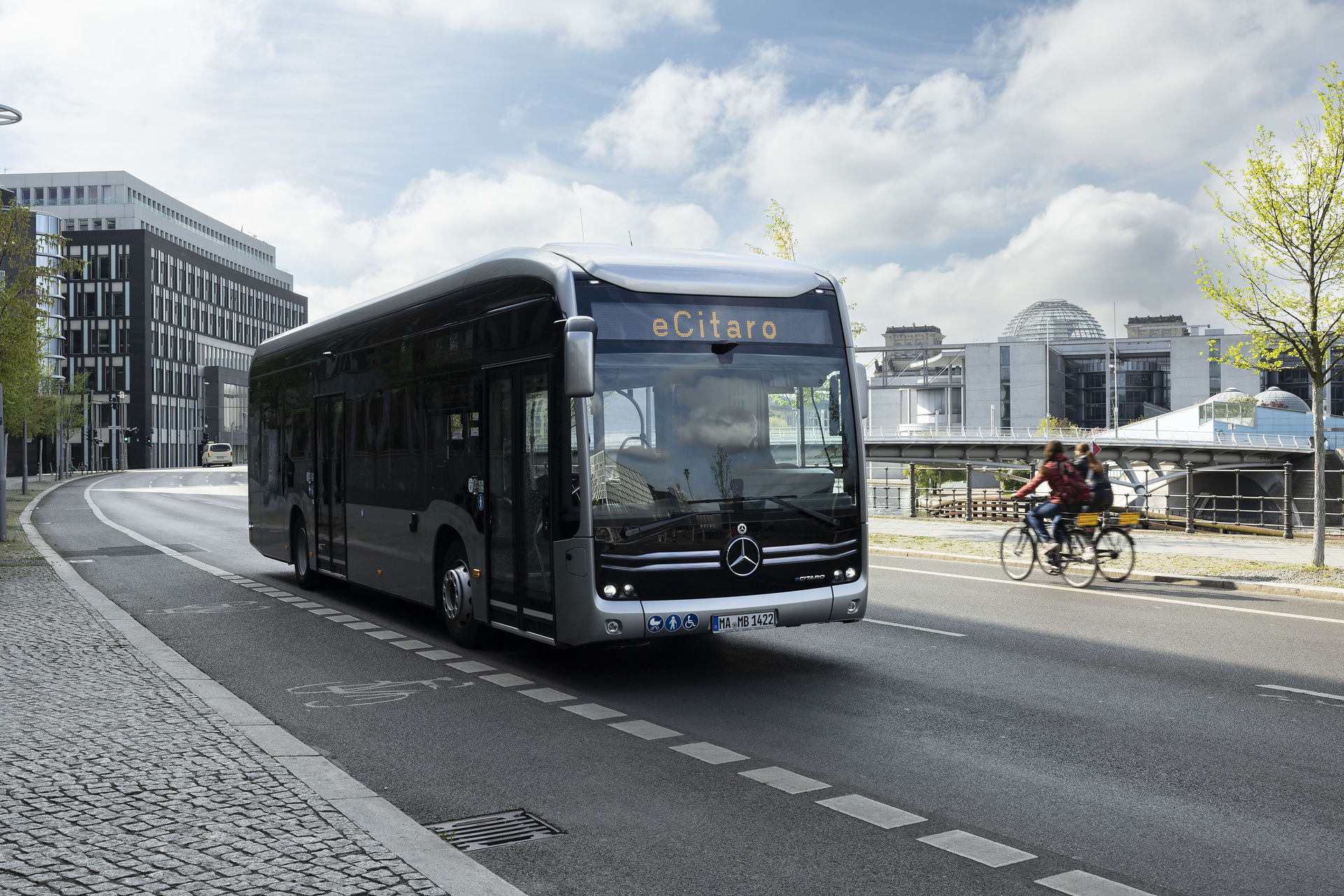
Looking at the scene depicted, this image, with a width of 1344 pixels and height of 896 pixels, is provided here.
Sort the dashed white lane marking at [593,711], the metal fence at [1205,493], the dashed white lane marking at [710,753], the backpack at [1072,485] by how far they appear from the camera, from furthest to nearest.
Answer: the metal fence at [1205,493] < the backpack at [1072,485] < the dashed white lane marking at [593,711] < the dashed white lane marking at [710,753]

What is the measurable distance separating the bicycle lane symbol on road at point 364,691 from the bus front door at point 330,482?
14.9 feet

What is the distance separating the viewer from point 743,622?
842 centimetres

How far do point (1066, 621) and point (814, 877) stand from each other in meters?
7.81

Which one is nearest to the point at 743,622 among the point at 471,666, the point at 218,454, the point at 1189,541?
the point at 471,666

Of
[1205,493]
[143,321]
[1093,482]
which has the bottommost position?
[1205,493]

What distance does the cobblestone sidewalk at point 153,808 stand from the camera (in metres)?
4.45

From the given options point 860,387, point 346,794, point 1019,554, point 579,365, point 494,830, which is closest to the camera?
point 494,830

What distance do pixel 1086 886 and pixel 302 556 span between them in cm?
1233

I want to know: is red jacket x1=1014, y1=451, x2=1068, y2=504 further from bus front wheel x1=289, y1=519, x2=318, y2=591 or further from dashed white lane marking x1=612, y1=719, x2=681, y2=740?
dashed white lane marking x1=612, y1=719, x2=681, y2=740

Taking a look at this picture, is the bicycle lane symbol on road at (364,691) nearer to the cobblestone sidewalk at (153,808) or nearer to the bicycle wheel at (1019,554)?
the cobblestone sidewalk at (153,808)

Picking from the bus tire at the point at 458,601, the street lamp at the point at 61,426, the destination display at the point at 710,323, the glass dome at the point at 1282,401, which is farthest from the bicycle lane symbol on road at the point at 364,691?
the glass dome at the point at 1282,401

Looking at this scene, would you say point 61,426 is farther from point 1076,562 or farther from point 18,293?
point 1076,562

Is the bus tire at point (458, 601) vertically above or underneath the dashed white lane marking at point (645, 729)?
above

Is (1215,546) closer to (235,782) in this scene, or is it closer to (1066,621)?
(1066,621)
